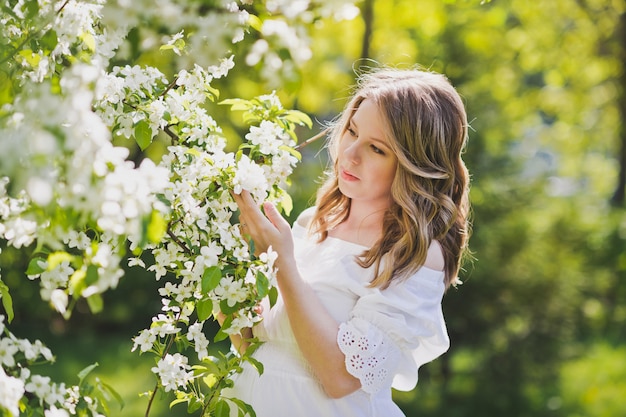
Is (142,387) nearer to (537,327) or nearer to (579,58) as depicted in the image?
(537,327)

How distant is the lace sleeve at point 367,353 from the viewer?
2.12 m

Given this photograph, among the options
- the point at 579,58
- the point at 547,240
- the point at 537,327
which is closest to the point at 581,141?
the point at 579,58

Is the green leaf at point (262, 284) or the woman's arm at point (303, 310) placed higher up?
the green leaf at point (262, 284)

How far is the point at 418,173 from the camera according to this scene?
7.58 feet

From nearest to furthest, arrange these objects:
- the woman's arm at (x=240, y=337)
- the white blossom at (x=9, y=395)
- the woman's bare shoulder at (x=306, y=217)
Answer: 1. the white blossom at (x=9, y=395)
2. the woman's arm at (x=240, y=337)
3. the woman's bare shoulder at (x=306, y=217)

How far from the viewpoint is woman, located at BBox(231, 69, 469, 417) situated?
84.0 inches

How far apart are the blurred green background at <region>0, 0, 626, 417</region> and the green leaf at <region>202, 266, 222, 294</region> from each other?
3196mm

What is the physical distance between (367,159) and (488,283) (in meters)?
3.69

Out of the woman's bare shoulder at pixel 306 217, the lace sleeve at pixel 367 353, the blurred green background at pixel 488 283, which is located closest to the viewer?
the lace sleeve at pixel 367 353

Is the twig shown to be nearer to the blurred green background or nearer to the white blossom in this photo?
the white blossom

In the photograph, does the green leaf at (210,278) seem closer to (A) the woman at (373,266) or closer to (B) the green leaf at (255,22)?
(A) the woman at (373,266)

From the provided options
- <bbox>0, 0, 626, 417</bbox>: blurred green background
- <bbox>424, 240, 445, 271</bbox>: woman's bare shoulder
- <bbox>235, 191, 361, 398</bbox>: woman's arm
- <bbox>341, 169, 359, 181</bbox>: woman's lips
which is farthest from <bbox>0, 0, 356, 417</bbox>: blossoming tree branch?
<bbox>0, 0, 626, 417</bbox>: blurred green background

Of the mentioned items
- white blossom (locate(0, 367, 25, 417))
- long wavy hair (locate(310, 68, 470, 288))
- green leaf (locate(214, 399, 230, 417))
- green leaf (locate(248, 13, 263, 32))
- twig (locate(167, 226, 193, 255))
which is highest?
green leaf (locate(248, 13, 263, 32))

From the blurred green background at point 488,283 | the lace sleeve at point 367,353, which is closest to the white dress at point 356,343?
the lace sleeve at point 367,353
